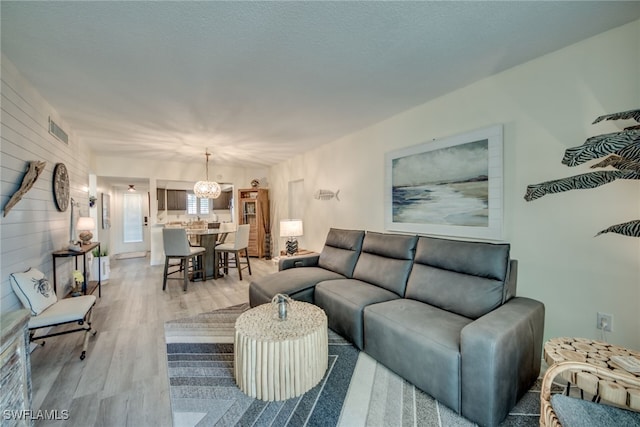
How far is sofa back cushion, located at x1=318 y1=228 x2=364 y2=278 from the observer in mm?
3262

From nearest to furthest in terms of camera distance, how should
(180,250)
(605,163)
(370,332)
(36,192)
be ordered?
(605,163) < (370,332) < (36,192) < (180,250)

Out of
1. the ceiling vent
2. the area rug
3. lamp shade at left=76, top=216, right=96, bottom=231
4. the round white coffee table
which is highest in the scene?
the ceiling vent

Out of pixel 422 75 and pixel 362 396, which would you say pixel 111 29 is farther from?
pixel 362 396

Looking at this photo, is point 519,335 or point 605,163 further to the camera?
point 519,335

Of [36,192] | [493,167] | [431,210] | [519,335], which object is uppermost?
[493,167]

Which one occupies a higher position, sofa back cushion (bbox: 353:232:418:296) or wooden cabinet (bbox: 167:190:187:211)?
wooden cabinet (bbox: 167:190:187:211)

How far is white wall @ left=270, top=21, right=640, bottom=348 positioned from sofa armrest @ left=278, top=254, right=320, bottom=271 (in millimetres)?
2337

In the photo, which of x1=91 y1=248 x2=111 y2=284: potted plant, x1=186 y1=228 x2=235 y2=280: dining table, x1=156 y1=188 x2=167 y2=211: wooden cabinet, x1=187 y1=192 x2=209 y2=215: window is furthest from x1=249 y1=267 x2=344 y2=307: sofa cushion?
x1=187 y1=192 x2=209 y2=215: window

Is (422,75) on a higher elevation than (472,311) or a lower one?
higher

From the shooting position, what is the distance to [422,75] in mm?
2352

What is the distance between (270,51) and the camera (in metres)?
1.96

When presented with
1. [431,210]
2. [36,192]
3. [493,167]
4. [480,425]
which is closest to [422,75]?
[493,167]

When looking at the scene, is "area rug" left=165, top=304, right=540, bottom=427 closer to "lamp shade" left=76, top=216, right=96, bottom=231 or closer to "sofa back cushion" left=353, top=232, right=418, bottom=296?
"sofa back cushion" left=353, top=232, right=418, bottom=296

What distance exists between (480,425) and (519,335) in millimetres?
583
